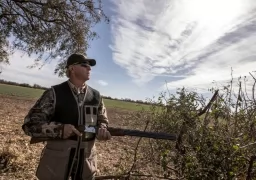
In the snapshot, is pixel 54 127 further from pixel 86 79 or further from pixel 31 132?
pixel 86 79

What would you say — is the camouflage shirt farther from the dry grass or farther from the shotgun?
the dry grass

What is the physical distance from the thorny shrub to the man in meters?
1.57

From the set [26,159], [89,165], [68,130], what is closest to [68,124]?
[68,130]

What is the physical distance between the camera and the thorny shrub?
13.3ft

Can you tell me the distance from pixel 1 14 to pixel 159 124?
26.3 ft

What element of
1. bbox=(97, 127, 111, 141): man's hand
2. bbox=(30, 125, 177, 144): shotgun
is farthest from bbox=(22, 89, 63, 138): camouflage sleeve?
bbox=(97, 127, 111, 141): man's hand

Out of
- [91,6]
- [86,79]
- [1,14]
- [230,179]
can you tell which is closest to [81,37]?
[91,6]

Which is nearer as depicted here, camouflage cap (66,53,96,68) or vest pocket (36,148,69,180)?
vest pocket (36,148,69,180)

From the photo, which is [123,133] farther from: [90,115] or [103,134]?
[90,115]

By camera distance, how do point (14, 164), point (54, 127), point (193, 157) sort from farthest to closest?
point (14, 164) < point (193, 157) < point (54, 127)

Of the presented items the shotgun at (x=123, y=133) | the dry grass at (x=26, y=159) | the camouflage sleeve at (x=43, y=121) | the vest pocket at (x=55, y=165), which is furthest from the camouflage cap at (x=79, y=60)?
the dry grass at (x=26, y=159)

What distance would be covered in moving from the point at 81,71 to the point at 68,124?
0.74 m

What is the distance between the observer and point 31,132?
352 cm

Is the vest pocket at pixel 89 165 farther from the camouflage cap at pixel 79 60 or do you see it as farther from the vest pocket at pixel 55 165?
the camouflage cap at pixel 79 60
